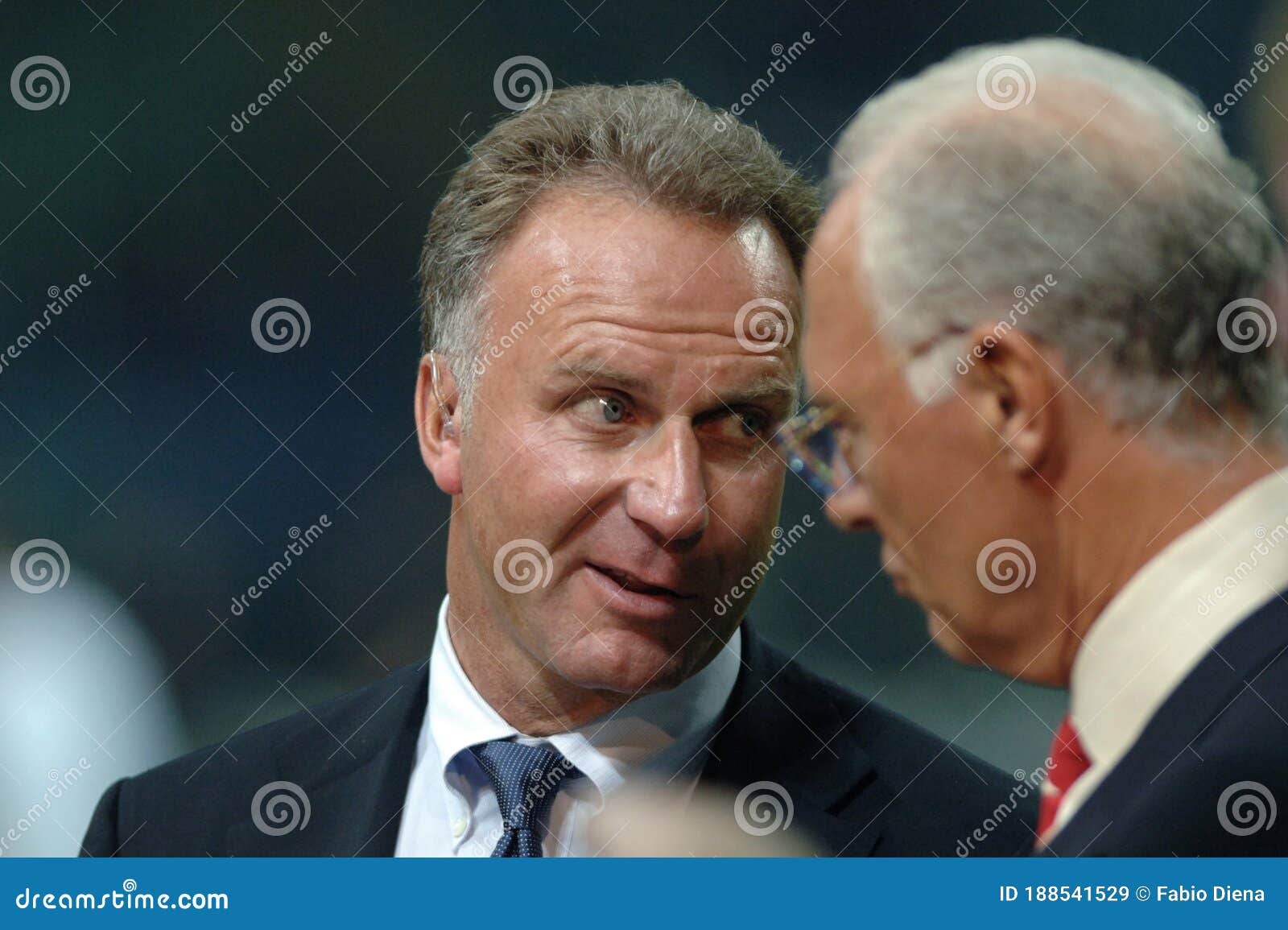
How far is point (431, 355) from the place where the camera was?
1.64m

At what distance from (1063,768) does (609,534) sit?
592mm

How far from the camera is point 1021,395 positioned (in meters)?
0.86

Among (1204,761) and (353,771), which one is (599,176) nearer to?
(353,771)

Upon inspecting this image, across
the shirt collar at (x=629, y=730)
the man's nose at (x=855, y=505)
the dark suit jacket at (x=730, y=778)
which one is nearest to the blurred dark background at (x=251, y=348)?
the dark suit jacket at (x=730, y=778)

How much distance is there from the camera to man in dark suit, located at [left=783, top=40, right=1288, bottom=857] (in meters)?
0.85

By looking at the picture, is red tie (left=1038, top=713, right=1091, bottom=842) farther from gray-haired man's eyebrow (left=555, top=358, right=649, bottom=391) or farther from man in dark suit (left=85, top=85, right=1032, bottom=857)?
gray-haired man's eyebrow (left=555, top=358, right=649, bottom=391)

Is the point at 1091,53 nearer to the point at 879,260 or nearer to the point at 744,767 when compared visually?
the point at 879,260

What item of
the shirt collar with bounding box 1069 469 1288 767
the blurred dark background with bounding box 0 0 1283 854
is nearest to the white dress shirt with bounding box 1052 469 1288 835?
the shirt collar with bounding box 1069 469 1288 767

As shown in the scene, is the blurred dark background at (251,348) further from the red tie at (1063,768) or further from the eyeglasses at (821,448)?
the red tie at (1063,768)

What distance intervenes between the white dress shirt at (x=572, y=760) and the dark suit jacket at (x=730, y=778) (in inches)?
0.9

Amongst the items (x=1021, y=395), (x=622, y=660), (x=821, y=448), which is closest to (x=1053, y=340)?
(x=1021, y=395)

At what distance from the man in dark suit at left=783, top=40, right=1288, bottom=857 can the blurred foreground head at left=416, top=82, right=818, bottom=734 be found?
19.0 inches

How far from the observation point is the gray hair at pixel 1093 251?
0.87m

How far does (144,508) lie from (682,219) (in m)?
0.90
